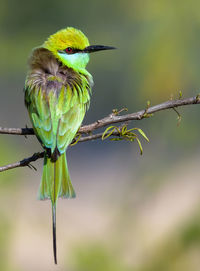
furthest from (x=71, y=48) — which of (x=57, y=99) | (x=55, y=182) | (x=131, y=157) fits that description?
(x=131, y=157)

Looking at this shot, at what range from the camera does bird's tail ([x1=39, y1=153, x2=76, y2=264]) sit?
6.20 ft

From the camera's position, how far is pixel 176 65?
3.30m

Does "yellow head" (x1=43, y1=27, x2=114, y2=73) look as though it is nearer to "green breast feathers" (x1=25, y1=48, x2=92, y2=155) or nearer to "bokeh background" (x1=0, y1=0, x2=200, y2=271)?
"green breast feathers" (x1=25, y1=48, x2=92, y2=155)

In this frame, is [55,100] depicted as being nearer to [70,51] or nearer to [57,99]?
[57,99]

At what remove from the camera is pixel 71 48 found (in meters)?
2.42

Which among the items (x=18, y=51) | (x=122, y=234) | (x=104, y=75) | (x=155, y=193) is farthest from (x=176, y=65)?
(x=104, y=75)

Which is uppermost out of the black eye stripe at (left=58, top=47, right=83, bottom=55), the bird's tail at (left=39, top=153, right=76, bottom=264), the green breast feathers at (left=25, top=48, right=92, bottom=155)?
the black eye stripe at (left=58, top=47, right=83, bottom=55)

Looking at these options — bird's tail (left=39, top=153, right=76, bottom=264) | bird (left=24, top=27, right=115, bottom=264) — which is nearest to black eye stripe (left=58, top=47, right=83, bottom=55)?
bird (left=24, top=27, right=115, bottom=264)

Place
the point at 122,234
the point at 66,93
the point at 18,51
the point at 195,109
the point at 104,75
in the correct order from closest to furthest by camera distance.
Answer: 1. the point at 66,93
2. the point at 122,234
3. the point at 195,109
4. the point at 18,51
5. the point at 104,75

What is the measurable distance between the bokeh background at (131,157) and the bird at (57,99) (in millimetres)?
913

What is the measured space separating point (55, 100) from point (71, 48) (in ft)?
1.39

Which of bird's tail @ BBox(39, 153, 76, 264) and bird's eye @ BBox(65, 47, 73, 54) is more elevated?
bird's eye @ BBox(65, 47, 73, 54)

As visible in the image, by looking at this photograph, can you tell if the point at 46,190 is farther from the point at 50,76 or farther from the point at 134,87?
the point at 134,87

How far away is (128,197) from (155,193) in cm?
16
